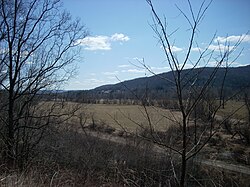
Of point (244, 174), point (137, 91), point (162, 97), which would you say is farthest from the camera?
point (244, 174)

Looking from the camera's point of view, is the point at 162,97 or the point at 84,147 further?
the point at 84,147

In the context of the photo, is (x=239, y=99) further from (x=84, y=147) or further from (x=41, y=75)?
(x=84, y=147)

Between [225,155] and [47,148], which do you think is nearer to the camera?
[47,148]

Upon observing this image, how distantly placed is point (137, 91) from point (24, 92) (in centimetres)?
854

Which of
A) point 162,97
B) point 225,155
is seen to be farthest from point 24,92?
point 225,155

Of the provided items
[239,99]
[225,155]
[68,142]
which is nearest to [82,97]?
[68,142]

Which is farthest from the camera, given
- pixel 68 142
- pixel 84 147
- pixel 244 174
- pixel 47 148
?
pixel 244 174

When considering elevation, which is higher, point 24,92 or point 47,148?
point 24,92

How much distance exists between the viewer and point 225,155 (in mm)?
28312

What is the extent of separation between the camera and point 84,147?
807 inches

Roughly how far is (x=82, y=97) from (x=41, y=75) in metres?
2.59

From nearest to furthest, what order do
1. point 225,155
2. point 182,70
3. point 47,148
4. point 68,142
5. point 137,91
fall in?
1. point 182,70
2. point 137,91
3. point 47,148
4. point 68,142
5. point 225,155

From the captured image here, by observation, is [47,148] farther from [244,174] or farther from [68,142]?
[244,174]

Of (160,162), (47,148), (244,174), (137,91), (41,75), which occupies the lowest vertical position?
(244,174)
